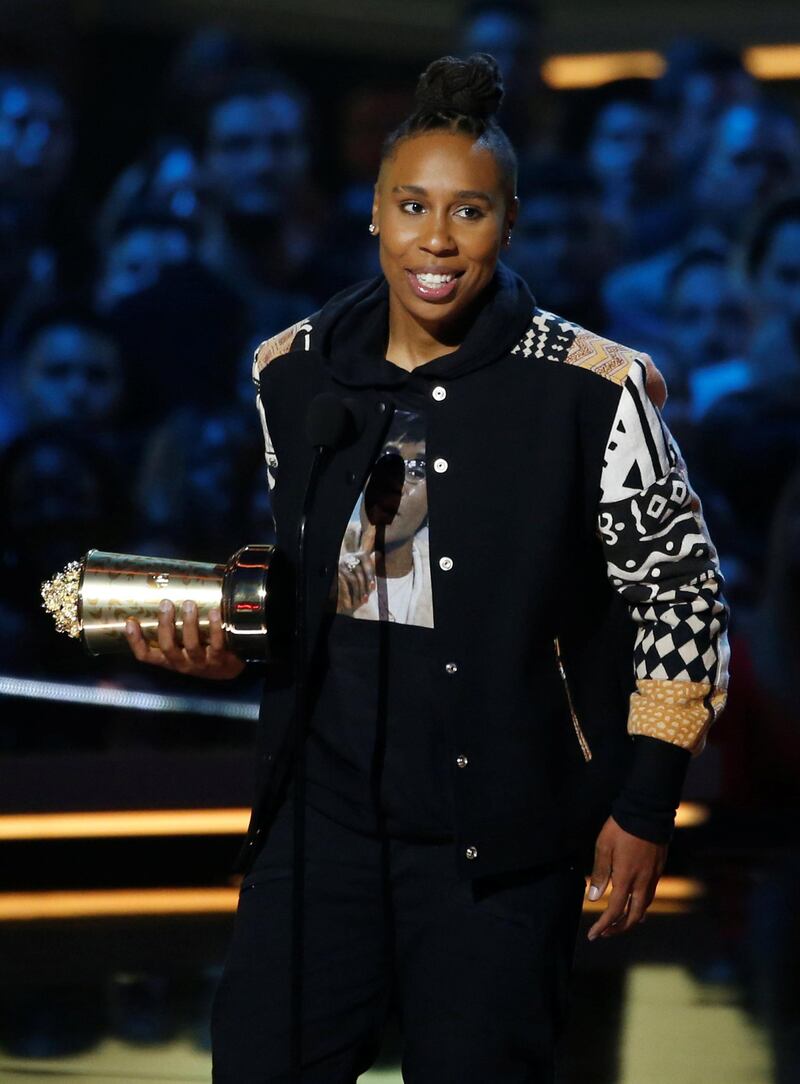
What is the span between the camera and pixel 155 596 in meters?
2.00

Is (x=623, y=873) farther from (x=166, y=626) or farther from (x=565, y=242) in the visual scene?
(x=565, y=242)

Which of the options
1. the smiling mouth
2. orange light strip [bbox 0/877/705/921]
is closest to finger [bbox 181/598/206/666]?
the smiling mouth

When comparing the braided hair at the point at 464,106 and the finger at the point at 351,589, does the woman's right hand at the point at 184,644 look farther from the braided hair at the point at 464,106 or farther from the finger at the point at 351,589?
the braided hair at the point at 464,106

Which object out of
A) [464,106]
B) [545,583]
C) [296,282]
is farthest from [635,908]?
[296,282]

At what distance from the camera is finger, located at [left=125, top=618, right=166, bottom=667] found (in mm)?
1999

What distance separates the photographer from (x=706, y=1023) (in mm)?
3834

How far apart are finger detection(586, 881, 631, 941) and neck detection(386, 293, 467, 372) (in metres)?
0.65

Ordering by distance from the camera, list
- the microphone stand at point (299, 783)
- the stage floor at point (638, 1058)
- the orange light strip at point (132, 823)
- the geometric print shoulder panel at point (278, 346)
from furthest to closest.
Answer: the orange light strip at point (132, 823) → the stage floor at point (638, 1058) → the geometric print shoulder panel at point (278, 346) → the microphone stand at point (299, 783)

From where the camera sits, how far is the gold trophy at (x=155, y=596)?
6.50 feet

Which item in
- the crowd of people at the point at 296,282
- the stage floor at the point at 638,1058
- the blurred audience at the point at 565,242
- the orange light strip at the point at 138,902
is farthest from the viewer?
the blurred audience at the point at 565,242

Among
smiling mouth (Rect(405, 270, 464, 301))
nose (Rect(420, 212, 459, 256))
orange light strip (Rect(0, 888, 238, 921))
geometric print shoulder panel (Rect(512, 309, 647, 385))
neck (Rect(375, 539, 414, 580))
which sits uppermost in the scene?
nose (Rect(420, 212, 459, 256))

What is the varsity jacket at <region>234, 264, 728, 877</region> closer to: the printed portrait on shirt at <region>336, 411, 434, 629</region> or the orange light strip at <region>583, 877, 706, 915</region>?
the printed portrait on shirt at <region>336, 411, 434, 629</region>

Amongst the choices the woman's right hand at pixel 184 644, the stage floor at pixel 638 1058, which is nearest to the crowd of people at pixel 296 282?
the stage floor at pixel 638 1058

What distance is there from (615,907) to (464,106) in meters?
0.94
